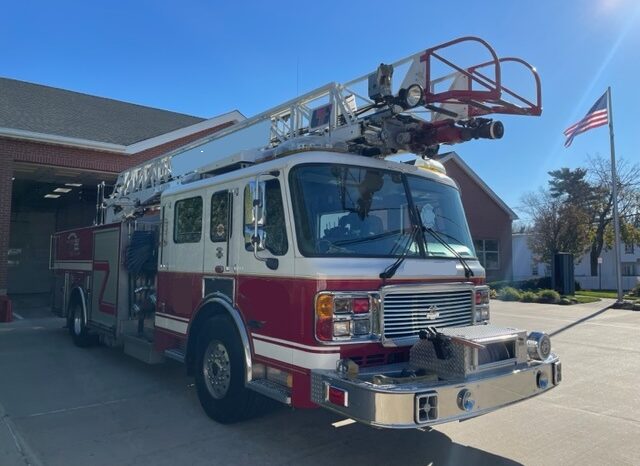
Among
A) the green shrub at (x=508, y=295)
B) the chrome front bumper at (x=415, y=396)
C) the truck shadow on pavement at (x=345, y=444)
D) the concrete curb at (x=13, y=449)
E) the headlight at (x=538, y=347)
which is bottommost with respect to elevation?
the concrete curb at (x=13, y=449)

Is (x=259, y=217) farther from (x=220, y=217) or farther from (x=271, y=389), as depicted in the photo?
(x=271, y=389)

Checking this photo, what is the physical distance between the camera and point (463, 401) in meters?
3.59

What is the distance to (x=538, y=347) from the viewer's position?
448cm

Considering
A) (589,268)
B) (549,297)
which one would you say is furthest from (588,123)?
(589,268)

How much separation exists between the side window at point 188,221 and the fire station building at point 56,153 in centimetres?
959

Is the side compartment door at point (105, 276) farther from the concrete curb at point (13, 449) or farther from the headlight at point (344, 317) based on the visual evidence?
the headlight at point (344, 317)

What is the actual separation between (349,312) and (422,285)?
0.73 meters

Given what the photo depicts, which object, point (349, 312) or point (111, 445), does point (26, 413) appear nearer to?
point (111, 445)

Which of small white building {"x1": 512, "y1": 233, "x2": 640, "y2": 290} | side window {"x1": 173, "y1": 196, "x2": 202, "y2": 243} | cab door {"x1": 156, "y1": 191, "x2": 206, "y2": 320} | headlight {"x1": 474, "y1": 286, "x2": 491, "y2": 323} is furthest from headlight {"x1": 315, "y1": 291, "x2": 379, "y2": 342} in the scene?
small white building {"x1": 512, "y1": 233, "x2": 640, "y2": 290}

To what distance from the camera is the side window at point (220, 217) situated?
5188mm

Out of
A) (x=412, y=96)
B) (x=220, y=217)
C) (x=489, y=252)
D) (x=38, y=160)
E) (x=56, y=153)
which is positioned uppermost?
(x=56, y=153)

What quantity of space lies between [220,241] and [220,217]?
0.84 feet

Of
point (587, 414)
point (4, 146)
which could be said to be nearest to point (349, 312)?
point (587, 414)

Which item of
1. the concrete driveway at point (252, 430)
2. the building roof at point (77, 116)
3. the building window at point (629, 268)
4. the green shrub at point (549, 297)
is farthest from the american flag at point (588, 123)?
the building window at point (629, 268)
